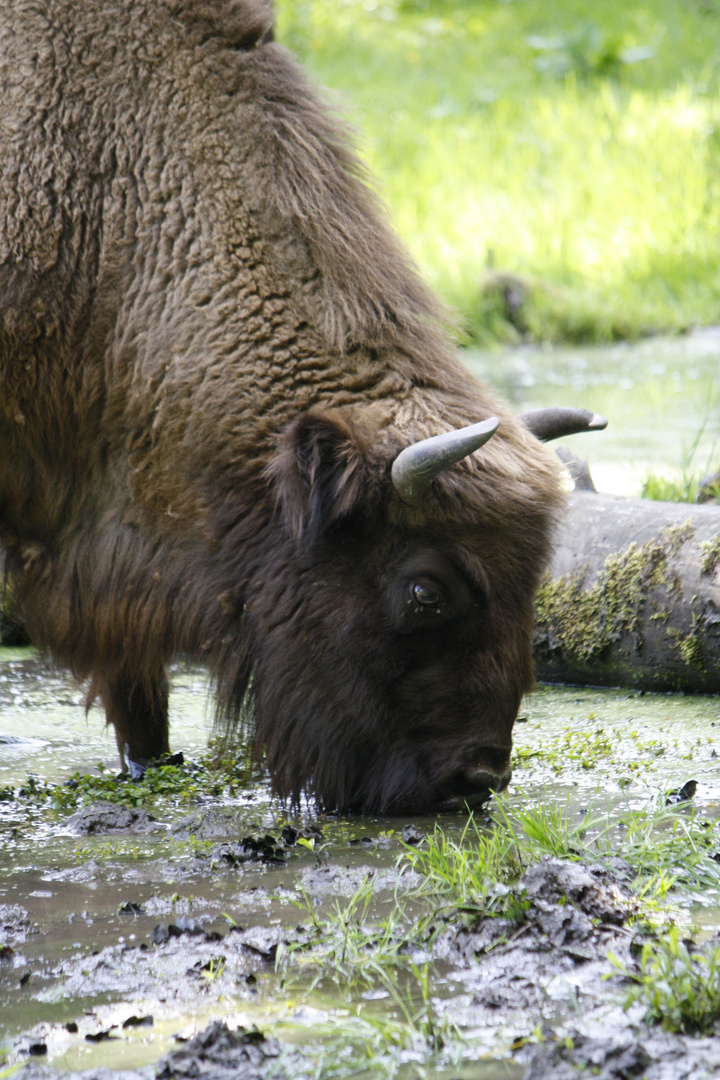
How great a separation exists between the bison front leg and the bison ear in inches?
42.1

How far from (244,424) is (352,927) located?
1.71 meters

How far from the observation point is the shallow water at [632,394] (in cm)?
775

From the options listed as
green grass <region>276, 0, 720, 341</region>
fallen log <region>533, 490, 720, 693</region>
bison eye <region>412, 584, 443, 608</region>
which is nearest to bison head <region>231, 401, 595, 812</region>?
bison eye <region>412, 584, 443, 608</region>

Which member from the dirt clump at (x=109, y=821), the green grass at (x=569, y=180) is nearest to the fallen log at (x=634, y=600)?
the dirt clump at (x=109, y=821)

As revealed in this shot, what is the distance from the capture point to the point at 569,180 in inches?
593

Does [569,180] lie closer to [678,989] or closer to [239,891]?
[239,891]

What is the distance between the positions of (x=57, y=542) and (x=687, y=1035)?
2795mm

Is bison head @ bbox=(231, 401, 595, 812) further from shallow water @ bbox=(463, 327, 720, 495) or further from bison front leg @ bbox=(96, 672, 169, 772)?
shallow water @ bbox=(463, 327, 720, 495)

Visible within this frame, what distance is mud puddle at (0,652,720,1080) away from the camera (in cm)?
225

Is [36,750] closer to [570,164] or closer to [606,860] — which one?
[606,860]

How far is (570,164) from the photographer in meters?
15.6

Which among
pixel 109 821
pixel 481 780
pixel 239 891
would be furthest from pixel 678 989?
pixel 109 821

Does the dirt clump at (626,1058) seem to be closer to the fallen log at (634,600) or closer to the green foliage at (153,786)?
the green foliage at (153,786)

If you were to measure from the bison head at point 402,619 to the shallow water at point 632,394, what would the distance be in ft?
10.9
